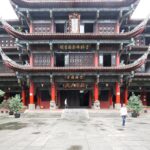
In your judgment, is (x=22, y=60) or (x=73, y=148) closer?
(x=73, y=148)

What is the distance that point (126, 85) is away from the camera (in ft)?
83.2

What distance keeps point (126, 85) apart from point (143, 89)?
2.93m

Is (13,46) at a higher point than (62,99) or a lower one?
higher

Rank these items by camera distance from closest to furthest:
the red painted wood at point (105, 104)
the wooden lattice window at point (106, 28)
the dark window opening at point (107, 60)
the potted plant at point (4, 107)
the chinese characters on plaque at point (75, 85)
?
the potted plant at point (4, 107) < the chinese characters on plaque at point (75, 85) < the wooden lattice window at point (106, 28) < the dark window opening at point (107, 60) < the red painted wood at point (105, 104)

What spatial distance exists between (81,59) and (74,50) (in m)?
1.34

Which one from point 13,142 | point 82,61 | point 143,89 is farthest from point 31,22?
point 13,142

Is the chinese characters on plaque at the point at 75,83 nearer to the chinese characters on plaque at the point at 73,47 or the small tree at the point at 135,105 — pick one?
the chinese characters on plaque at the point at 73,47

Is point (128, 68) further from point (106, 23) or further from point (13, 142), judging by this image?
point (13, 142)

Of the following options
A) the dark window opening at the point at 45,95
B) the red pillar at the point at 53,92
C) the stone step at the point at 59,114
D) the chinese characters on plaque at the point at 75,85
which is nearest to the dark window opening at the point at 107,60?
the chinese characters on plaque at the point at 75,85

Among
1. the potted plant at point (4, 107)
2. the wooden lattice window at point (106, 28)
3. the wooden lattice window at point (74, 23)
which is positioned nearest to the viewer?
the potted plant at point (4, 107)

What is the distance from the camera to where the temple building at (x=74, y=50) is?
22484 millimetres

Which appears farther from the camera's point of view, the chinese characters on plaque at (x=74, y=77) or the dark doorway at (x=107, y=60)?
the dark doorway at (x=107, y=60)

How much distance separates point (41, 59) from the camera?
24.0m

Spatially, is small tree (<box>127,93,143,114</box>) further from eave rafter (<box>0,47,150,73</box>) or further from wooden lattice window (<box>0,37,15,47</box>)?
wooden lattice window (<box>0,37,15,47</box>)
